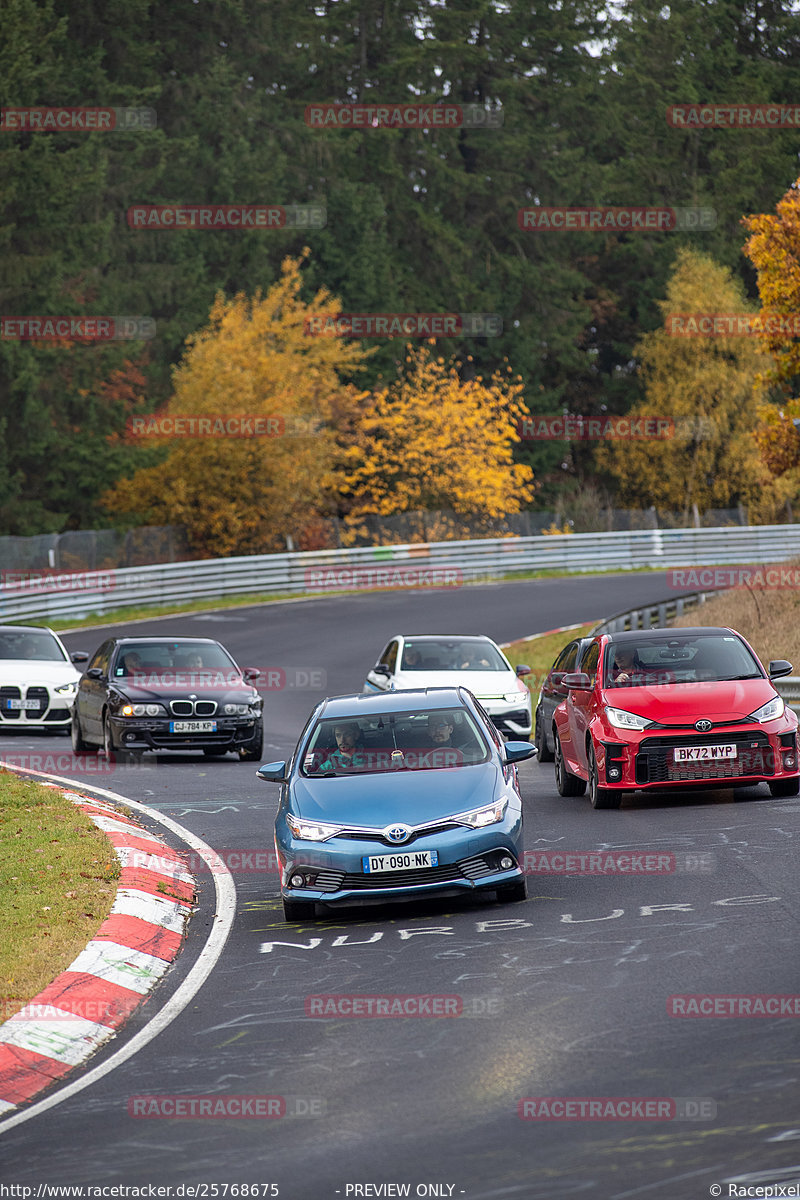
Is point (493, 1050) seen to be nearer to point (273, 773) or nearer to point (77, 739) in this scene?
point (273, 773)

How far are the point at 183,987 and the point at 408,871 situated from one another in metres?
1.82

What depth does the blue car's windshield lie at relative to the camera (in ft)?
37.1

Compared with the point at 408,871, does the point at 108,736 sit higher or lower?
lower

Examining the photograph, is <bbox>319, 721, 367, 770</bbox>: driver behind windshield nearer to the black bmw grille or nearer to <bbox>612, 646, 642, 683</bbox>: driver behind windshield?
<bbox>612, 646, 642, 683</bbox>: driver behind windshield

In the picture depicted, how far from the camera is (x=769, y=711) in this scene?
14.5 meters

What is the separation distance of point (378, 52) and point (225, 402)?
26.6 m

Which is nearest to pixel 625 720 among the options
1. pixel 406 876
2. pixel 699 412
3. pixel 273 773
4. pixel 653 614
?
pixel 273 773

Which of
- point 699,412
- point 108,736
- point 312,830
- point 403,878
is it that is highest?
point 699,412

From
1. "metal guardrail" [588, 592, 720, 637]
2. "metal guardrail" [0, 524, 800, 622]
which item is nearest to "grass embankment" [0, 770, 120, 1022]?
"metal guardrail" [588, 592, 720, 637]

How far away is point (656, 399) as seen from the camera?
68.8m

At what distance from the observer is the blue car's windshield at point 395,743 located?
37.1 ft

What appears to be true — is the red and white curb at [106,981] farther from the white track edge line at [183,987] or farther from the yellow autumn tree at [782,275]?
the yellow autumn tree at [782,275]

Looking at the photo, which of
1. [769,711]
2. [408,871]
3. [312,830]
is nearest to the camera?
[408,871]

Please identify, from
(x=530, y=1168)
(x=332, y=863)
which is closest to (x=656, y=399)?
(x=332, y=863)
